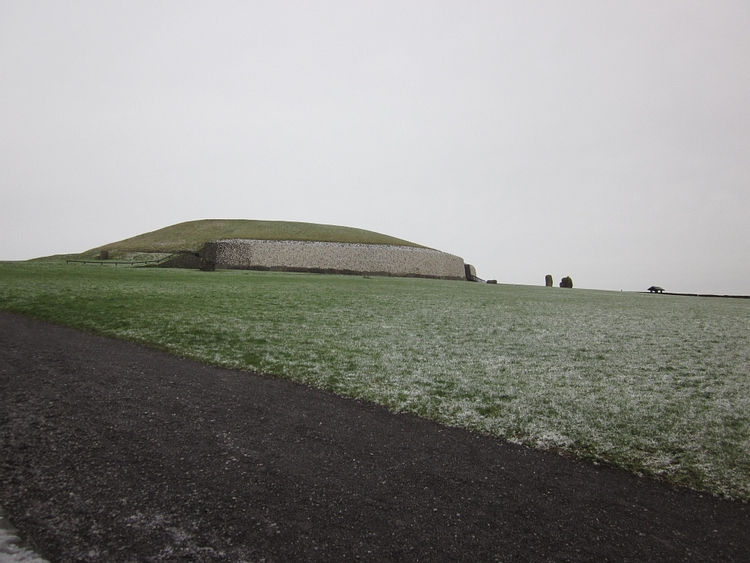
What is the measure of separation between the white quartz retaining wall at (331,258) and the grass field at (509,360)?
132 ft

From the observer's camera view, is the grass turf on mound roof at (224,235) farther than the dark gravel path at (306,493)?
Yes

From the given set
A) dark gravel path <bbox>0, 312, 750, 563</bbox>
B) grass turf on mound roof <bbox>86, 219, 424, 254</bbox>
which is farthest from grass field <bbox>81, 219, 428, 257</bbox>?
dark gravel path <bbox>0, 312, 750, 563</bbox>

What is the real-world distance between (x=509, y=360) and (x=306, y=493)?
7817 millimetres

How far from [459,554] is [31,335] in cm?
1342

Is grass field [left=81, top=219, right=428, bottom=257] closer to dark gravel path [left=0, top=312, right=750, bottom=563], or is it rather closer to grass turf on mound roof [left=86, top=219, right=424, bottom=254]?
grass turf on mound roof [left=86, top=219, right=424, bottom=254]

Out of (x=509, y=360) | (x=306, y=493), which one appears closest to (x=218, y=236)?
(x=509, y=360)

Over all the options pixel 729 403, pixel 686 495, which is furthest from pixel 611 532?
pixel 729 403

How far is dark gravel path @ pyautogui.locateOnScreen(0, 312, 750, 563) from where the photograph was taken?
3822mm

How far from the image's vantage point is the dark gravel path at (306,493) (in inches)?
150

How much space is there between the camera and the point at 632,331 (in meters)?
16.2

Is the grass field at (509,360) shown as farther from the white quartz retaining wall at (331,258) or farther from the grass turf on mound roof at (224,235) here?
the grass turf on mound roof at (224,235)

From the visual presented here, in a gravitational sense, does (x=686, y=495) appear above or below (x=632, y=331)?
below

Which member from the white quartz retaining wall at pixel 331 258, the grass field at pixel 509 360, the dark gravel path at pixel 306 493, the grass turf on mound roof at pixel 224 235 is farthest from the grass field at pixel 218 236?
the dark gravel path at pixel 306 493

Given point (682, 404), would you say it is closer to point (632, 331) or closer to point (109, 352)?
point (632, 331)
